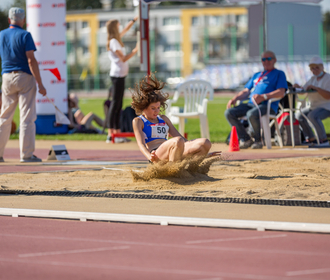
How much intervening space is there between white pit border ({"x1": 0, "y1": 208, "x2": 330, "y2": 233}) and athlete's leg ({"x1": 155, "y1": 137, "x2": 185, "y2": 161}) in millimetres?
1678

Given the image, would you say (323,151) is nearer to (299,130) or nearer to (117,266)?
(299,130)

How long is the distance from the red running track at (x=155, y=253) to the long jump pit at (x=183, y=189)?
44 centimetres

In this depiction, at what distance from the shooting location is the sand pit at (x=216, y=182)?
5024 millimetres

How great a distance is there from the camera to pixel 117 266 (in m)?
3.03

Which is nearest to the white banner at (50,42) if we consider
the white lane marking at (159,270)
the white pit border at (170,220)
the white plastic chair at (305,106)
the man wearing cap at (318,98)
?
the white plastic chair at (305,106)

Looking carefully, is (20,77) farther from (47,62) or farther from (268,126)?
(47,62)

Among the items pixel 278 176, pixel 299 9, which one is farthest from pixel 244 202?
pixel 299 9

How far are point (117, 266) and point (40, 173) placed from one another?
406 centimetres

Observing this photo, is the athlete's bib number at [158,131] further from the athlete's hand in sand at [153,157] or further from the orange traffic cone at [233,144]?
the orange traffic cone at [233,144]

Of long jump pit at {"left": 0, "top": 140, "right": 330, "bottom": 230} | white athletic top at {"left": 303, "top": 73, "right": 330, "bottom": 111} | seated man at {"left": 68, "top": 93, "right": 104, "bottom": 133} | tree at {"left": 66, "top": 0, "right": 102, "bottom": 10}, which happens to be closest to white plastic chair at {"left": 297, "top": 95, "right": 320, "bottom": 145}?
white athletic top at {"left": 303, "top": 73, "right": 330, "bottom": 111}

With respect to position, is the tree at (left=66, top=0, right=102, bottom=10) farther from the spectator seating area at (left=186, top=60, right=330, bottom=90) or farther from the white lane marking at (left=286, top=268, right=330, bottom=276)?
the white lane marking at (left=286, top=268, right=330, bottom=276)

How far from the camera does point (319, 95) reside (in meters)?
9.95

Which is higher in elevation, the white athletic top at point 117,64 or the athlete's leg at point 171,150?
the white athletic top at point 117,64

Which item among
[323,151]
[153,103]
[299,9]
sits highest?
[299,9]
